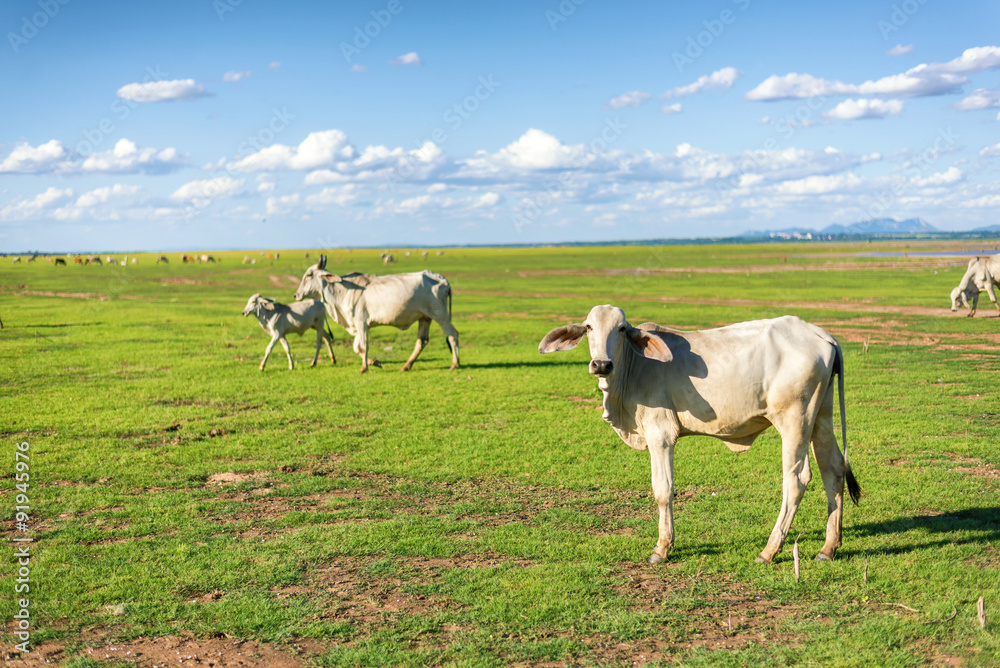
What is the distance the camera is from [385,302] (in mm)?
19922

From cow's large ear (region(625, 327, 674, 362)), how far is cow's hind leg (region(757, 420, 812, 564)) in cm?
139

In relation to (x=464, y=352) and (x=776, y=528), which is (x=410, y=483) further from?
(x=464, y=352)

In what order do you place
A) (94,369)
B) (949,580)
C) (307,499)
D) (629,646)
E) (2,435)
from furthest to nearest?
1. (94,369)
2. (2,435)
3. (307,499)
4. (949,580)
5. (629,646)

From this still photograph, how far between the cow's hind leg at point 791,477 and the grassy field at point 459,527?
22 centimetres

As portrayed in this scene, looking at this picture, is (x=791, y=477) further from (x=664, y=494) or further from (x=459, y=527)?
(x=459, y=527)

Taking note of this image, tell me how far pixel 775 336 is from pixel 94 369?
18778 millimetres

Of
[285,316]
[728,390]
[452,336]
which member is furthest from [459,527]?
[285,316]

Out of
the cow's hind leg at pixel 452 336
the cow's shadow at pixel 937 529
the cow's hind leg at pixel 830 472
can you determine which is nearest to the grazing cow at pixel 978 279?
the cow's hind leg at pixel 452 336

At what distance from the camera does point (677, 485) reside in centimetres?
1022

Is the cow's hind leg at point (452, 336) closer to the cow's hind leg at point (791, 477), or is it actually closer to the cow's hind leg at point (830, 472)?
the cow's hind leg at point (830, 472)

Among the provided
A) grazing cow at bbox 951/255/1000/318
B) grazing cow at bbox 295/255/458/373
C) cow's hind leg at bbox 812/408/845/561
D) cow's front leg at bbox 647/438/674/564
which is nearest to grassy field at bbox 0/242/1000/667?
cow's front leg at bbox 647/438/674/564

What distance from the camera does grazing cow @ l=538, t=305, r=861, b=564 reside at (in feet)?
24.1

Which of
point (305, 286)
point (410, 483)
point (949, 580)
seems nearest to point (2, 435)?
point (410, 483)

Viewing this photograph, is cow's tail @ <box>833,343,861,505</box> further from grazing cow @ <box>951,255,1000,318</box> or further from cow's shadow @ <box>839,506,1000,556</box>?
grazing cow @ <box>951,255,1000,318</box>
